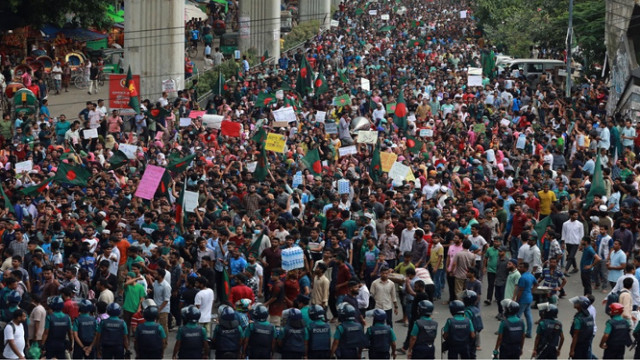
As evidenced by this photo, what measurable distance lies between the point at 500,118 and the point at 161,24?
9973 mm

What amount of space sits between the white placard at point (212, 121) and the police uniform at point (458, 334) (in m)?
14.5

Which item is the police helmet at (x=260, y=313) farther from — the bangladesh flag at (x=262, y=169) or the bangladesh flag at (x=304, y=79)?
the bangladesh flag at (x=304, y=79)

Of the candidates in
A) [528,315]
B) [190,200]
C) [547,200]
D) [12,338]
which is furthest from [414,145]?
[12,338]

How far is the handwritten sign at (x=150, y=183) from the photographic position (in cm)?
1959

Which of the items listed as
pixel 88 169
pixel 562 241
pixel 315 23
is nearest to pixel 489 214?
pixel 562 241

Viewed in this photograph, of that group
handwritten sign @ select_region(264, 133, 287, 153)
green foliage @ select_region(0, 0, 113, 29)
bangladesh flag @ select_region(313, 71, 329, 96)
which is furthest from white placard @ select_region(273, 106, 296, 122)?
A: green foliage @ select_region(0, 0, 113, 29)

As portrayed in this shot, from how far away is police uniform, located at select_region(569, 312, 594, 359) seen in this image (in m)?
14.2

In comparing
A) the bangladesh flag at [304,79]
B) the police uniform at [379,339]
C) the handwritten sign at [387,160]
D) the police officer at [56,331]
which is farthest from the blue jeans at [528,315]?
the bangladesh flag at [304,79]

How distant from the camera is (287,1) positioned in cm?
7750

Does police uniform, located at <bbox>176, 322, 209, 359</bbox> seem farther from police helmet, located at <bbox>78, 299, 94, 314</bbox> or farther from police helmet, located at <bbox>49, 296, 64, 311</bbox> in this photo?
police helmet, located at <bbox>49, 296, 64, 311</bbox>

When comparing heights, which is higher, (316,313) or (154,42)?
(154,42)

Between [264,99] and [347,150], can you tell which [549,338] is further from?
[264,99]

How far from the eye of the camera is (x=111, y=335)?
14.0 metres

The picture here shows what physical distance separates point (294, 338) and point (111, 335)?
78.2 inches
